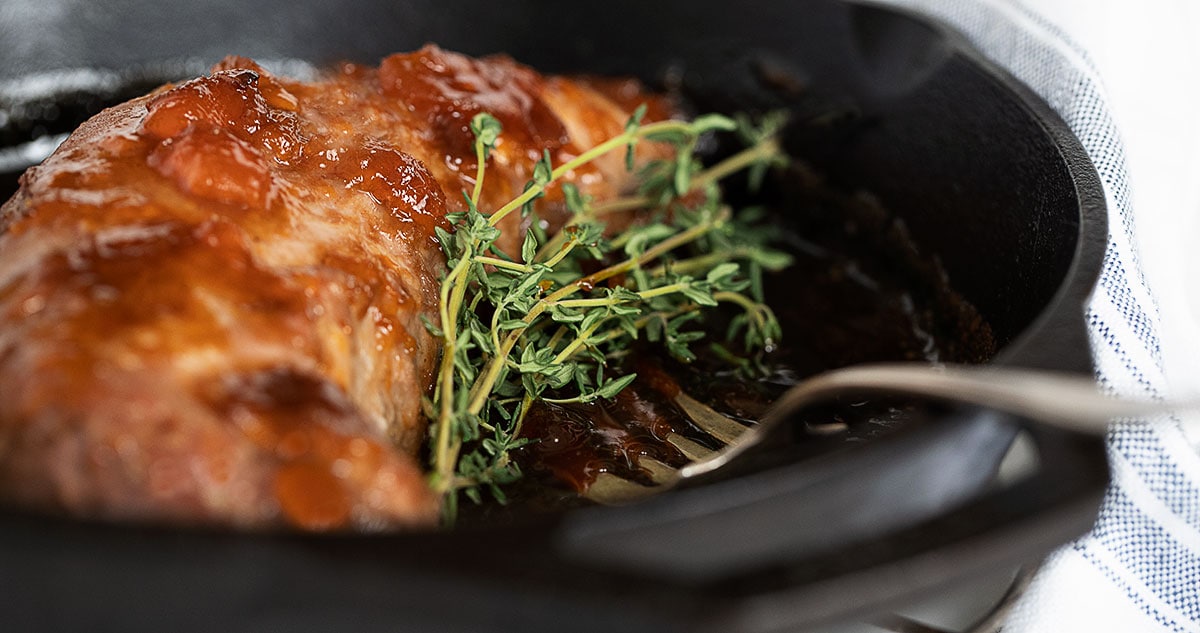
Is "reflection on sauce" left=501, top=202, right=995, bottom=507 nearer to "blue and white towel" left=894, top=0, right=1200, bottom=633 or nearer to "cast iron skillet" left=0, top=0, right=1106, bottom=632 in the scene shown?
"cast iron skillet" left=0, top=0, right=1106, bottom=632

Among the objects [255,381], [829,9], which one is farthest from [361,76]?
[829,9]

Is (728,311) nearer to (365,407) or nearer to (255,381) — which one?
(365,407)

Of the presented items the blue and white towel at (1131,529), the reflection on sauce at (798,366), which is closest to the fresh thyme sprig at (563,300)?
the reflection on sauce at (798,366)

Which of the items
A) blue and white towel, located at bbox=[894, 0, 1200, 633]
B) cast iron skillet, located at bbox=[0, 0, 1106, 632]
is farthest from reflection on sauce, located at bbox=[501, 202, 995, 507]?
blue and white towel, located at bbox=[894, 0, 1200, 633]

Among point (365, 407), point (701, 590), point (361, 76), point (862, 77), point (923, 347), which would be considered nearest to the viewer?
point (701, 590)

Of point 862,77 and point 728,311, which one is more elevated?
point 862,77

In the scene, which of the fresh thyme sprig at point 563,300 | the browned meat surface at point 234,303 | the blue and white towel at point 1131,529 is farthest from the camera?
the blue and white towel at point 1131,529

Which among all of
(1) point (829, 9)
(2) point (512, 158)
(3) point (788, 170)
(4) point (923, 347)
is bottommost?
(4) point (923, 347)

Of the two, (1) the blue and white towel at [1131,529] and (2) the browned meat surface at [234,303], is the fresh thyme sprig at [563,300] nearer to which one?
(2) the browned meat surface at [234,303]
